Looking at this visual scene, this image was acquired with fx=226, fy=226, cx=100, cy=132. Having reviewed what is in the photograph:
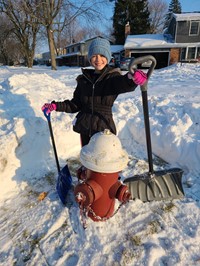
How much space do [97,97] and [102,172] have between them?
0.82 m

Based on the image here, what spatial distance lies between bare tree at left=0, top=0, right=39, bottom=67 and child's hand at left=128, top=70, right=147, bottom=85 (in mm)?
19282

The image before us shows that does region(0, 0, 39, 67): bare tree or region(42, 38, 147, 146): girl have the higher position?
region(0, 0, 39, 67): bare tree

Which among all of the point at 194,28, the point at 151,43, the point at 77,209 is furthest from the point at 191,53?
the point at 77,209

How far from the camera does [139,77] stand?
2000 millimetres

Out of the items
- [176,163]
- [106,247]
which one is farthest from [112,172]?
[176,163]

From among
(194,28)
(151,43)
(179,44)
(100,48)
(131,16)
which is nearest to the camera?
(100,48)

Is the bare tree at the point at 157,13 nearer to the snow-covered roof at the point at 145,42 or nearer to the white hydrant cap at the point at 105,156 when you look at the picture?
the snow-covered roof at the point at 145,42

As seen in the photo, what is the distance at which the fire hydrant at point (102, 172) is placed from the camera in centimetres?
197

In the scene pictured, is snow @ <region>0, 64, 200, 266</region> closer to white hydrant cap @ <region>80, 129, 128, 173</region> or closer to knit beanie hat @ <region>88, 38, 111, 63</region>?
white hydrant cap @ <region>80, 129, 128, 173</region>

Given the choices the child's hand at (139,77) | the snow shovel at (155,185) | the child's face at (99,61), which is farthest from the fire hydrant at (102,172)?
the child's face at (99,61)

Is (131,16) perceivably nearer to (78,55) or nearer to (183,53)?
(78,55)

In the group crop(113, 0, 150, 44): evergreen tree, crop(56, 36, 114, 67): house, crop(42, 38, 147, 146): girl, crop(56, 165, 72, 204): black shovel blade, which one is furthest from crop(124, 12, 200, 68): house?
crop(56, 165, 72, 204): black shovel blade

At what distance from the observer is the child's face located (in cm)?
226

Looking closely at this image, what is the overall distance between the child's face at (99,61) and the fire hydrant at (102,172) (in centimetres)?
71
